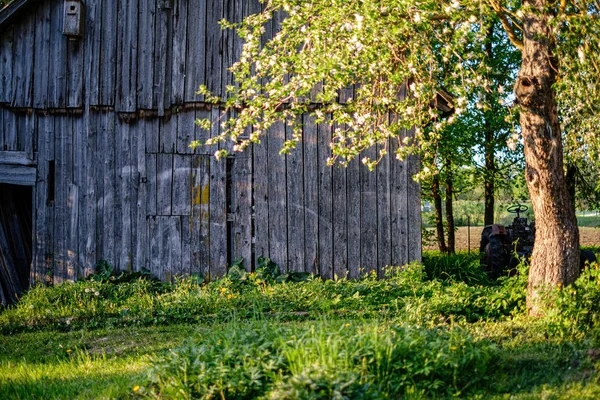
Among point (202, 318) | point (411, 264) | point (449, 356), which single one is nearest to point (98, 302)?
point (202, 318)

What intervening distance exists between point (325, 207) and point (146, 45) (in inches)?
176

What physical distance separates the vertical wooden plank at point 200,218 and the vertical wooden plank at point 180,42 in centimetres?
128

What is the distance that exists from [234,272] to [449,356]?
612 cm

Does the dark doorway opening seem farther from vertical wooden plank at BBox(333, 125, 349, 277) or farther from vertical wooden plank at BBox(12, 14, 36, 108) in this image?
vertical wooden plank at BBox(333, 125, 349, 277)

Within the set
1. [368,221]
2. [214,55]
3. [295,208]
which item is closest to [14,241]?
[214,55]

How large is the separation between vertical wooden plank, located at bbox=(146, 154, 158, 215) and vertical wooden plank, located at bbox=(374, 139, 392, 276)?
411 centimetres

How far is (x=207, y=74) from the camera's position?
11.3 meters

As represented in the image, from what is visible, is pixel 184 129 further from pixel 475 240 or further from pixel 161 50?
pixel 475 240

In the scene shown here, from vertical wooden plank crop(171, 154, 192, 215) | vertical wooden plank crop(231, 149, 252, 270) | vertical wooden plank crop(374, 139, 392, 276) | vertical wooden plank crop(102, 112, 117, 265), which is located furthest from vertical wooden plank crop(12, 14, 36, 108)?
vertical wooden plank crop(374, 139, 392, 276)

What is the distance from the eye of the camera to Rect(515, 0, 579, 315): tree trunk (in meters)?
7.59

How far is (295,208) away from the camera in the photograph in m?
11.2

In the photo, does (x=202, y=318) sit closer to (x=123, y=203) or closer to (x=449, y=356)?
(x=123, y=203)

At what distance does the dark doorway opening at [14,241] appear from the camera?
36.7 ft

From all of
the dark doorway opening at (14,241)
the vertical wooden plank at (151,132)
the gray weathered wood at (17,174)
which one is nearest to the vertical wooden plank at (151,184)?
the vertical wooden plank at (151,132)
